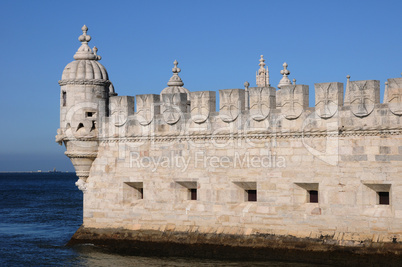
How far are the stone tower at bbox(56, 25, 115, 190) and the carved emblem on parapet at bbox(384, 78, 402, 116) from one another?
1021 centimetres

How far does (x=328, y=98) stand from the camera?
20.6 metres

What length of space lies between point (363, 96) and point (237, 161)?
4617 mm

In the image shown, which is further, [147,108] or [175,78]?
[175,78]

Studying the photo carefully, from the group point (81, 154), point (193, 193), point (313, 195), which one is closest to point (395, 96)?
point (313, 195)

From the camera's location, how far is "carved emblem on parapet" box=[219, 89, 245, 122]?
22172 mm

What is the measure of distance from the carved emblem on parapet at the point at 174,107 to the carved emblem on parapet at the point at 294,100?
3773 millimetres

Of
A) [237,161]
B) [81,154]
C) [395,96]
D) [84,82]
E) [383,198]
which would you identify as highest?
[84,82]

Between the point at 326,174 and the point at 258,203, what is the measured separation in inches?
97.9

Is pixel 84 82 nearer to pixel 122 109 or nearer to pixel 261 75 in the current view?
pixel 122 109

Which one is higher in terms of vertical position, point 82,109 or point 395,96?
point 82,109

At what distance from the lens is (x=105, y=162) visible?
24.7 metres

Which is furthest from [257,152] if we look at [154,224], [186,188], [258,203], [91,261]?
[91,261]

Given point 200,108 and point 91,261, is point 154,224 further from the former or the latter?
point 200,108

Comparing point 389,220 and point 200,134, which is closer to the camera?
point 389,220
